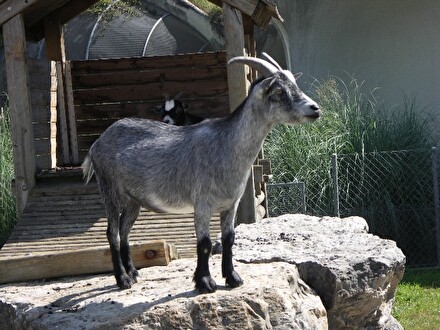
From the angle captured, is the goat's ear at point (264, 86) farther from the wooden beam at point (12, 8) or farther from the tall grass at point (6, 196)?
the tall grass at point (6, 196)

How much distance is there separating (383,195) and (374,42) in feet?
13.0

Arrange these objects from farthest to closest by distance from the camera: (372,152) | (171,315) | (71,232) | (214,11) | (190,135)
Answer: (214,11) < (372,152) < (71,232) < (190,135) < (171,315)

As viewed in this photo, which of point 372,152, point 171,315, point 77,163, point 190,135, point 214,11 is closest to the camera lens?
point 171,315

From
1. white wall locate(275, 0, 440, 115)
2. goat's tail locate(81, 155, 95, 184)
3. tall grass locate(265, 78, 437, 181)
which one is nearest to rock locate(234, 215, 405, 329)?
goat's tail locate(81, 155, 95, 184)

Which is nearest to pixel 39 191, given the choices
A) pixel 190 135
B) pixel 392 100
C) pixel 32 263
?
pixel 32 263

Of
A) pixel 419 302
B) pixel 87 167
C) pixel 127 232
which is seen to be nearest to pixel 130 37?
pixel 419 302

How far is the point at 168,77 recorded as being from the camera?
10930 millimetres

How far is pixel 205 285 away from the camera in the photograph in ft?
18.1

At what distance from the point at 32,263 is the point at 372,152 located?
5.97 meters

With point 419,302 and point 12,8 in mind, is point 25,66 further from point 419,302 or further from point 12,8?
point 419,302

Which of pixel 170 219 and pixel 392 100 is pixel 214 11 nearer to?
pixel 392 100

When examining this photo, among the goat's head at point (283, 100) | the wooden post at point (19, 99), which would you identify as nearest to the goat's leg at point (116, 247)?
the goat's head at point (283, 100)

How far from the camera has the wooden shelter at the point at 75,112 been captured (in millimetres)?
8172

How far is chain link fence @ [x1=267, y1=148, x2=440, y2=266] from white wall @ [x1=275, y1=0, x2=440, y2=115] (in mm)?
2646
